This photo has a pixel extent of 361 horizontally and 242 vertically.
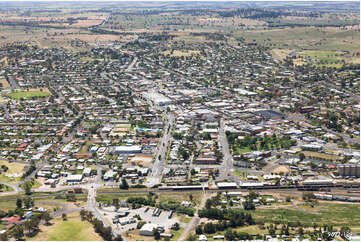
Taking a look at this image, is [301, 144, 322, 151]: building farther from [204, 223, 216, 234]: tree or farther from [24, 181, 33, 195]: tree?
[24, 181, 33, 195]: tree

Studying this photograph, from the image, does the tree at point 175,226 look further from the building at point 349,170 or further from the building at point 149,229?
the building at point 349,170

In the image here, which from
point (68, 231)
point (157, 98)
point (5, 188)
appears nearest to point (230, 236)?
point (68, 231)

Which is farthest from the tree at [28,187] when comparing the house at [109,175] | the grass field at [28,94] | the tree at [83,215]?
the grass field at [28,94]

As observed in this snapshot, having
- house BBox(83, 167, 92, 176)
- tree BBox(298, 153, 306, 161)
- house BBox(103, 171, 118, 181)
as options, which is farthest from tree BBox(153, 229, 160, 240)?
tree BBox(298, 153, 306, 161)

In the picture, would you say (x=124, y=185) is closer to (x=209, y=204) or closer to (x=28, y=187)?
(x=209, y=204)

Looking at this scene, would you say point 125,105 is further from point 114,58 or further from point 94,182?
point 114,58

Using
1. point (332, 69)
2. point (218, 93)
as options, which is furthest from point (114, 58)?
point (332, 69)
